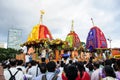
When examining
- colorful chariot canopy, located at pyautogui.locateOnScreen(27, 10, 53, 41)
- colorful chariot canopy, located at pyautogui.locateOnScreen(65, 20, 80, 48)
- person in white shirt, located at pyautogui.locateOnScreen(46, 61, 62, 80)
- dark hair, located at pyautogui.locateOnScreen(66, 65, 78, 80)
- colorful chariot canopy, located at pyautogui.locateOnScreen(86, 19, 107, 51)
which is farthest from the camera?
colorful chariot canopy, located at pyautogui.locateOnScreen(65, 20, 80, 48)

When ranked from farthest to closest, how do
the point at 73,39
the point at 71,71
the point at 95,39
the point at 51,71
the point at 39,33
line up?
the point at 73,39 < the point at 95,39 < the point at 39,33 < the point at 51,71 < the point at 71,71

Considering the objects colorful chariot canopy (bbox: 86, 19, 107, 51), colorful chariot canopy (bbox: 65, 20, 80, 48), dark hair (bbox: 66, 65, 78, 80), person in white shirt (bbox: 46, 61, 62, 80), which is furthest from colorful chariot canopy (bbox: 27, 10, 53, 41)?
dark hair (bbox: 66, 65, 78, 80)

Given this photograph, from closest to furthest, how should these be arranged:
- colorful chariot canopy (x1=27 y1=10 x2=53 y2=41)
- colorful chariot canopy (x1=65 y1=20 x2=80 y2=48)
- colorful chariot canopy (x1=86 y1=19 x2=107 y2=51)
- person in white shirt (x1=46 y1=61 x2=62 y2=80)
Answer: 1. person in white shirt (x1=46 y1=61 x2=62 y2=80)
2. colorful chariot canopy (x1=27 y1=10 x2=53 y2=41)
3. colorful chariot canopy (x1=86 y1=19 x2=107 y2=51)
4. colorful chariot canopy (x1=65 y1=20 x2=80 y2=48)

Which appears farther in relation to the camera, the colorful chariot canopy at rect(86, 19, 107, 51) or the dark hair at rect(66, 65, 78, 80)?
the colorful chariot canopy at rect(86, 19, 107, 51)

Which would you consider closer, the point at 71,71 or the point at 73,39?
the point at 71,71

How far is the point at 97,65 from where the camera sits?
24.4 ft

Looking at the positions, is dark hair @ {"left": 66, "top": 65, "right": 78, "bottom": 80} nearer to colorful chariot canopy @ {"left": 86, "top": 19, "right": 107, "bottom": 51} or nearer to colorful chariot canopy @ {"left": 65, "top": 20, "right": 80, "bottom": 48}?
colorful chariot canopy @ {"left": 86, "top": 19, "right": 107, "bottom": 51}

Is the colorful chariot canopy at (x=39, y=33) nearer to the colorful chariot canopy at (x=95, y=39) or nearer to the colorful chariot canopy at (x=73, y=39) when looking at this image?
the colorful chariot canopy at (x=73, y=39)

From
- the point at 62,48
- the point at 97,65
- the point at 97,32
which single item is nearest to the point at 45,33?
the point at 62,48

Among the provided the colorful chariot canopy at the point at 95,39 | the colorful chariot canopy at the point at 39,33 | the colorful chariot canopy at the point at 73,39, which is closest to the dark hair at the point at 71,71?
the colorful chariot canopy at the point at 39,33

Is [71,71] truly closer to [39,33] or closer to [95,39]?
[39,33]

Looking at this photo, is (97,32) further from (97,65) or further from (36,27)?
(97,65)

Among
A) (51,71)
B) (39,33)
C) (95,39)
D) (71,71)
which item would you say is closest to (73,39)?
(95,39)

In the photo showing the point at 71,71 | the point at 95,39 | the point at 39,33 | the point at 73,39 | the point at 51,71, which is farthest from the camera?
the point at 73,39
